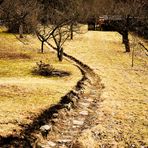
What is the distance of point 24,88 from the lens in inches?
953

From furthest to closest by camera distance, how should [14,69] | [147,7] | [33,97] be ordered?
[147,7], [14,69], [33,97]

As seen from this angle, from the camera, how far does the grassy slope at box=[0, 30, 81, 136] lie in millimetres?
18484

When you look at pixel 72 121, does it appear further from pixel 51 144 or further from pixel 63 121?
pixel 51 144

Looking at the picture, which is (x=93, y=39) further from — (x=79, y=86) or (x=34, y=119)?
(x=34, y=119)

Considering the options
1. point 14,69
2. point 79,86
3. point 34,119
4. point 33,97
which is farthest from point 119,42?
point 34,119

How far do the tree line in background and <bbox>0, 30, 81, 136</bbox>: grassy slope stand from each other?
11.3 ft

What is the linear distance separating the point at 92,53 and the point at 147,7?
→ 26.1 metres

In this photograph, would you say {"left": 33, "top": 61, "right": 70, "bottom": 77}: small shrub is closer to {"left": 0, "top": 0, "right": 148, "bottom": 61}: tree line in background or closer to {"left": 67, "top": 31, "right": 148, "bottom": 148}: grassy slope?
{"left": 67, "top": 31, "right": 148, "bottom": 148}: grassy slope

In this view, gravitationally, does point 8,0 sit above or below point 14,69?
above

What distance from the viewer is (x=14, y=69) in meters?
31.8

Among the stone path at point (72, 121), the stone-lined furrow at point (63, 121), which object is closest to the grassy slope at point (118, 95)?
the stone path at point (72, 121)

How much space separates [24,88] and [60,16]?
22212 mm

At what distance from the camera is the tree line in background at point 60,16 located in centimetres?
4025

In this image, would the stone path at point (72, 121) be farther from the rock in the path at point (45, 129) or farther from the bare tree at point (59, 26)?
the bare tree at point (59, 26)
